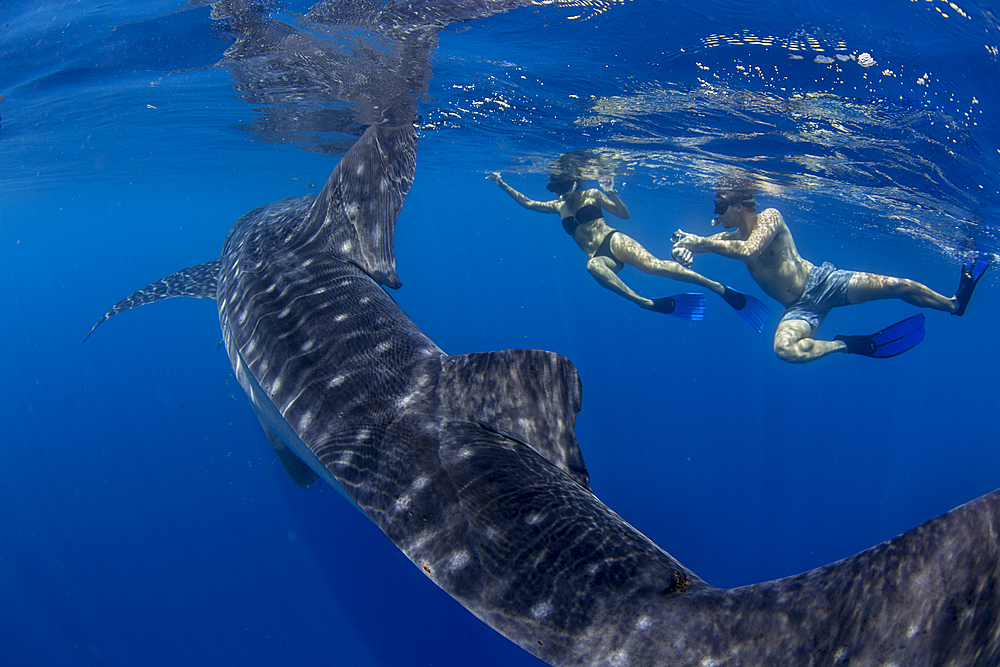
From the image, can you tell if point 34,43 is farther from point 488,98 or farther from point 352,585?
point 352,585

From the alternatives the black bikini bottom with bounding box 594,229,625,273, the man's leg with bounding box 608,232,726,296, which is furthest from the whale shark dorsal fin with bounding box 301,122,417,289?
the black bikini bottom with bounding box 594,229,625,273

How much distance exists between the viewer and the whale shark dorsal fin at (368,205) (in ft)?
15.3

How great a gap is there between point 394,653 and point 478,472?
1124 centimetres

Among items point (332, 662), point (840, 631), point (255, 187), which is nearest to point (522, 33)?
point (840, 631)

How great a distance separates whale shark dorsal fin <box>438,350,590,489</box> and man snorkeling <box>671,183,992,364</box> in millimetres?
8172

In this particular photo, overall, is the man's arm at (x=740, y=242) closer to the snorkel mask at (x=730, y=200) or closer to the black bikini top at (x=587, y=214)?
the black bikini top at (x=587, y=214)

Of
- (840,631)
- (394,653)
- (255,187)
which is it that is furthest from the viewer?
(255,187)

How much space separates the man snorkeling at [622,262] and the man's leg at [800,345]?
0.64 m

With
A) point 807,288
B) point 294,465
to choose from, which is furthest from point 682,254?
point 294,465

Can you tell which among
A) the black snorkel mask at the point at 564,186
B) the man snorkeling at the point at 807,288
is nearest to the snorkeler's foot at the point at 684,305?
the man snorkeling at the point at 807,288

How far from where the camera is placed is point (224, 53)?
350 inches

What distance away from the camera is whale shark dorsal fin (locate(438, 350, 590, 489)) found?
100 inches

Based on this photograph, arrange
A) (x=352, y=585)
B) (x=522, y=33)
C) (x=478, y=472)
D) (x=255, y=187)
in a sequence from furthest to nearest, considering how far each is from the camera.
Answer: (x=255, y=187)
(x=352, y=585)
(x=522, y=33)
(x=478, y=472)

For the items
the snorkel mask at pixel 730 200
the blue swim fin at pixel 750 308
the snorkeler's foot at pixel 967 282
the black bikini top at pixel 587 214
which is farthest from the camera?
the snorkel mask at pixel 730 200
